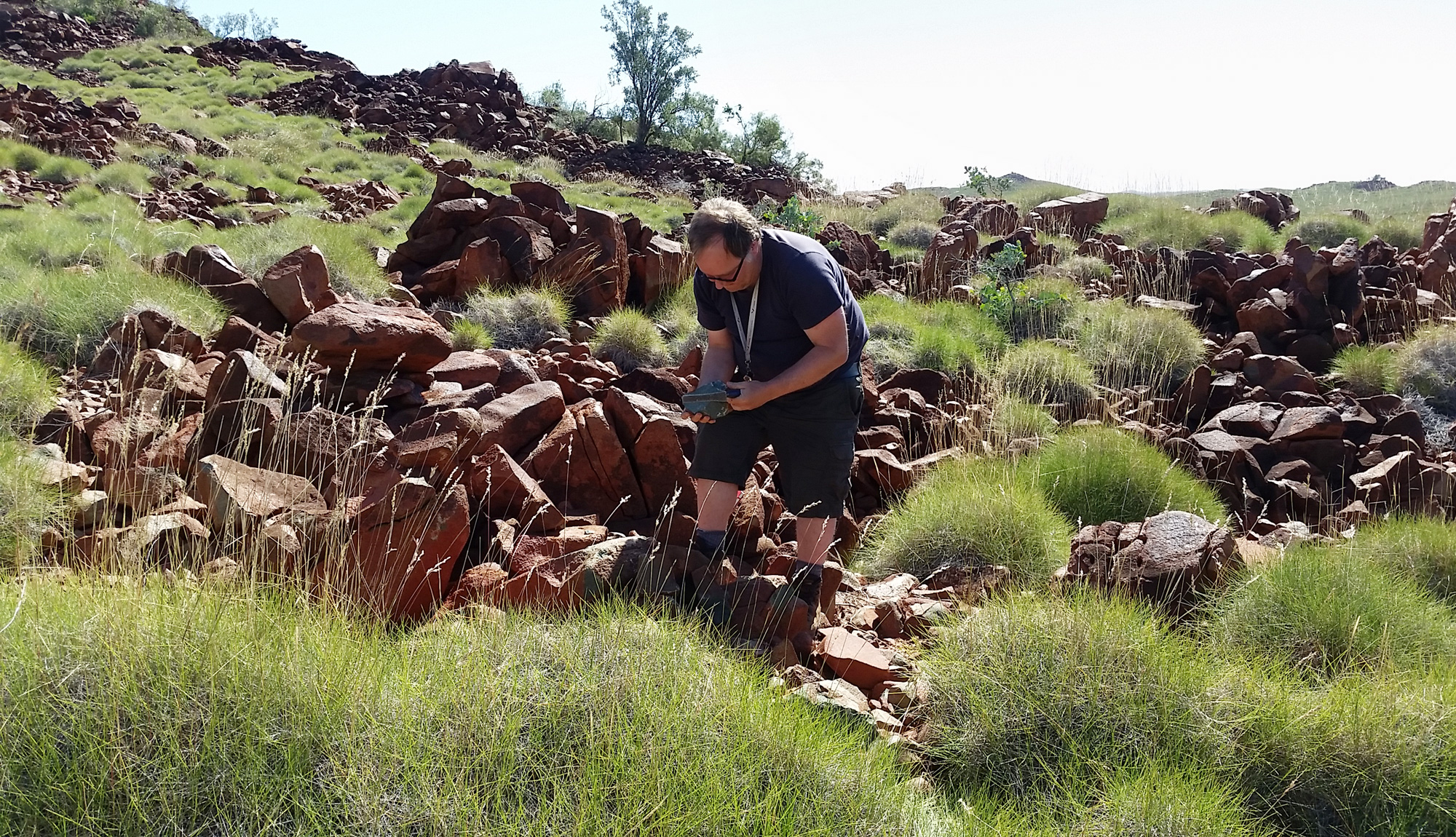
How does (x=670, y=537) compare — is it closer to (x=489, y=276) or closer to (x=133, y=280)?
(x=133, y=280)

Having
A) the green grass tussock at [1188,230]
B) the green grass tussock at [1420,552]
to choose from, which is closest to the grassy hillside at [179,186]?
the green grass tussock at [1420,552]

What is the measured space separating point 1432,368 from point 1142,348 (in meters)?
2.46

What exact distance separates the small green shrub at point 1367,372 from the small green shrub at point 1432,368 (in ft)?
0.22

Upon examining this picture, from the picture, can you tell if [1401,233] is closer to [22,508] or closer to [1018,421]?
[1018,421]

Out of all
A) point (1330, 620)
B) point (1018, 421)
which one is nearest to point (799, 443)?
point (1330, 620)

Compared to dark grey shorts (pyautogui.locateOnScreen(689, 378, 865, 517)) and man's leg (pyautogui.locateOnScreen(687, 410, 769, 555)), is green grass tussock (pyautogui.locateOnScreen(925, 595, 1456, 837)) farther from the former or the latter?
man's leg (pyautogui.locateOnScreen(687, 410, 769, 555))

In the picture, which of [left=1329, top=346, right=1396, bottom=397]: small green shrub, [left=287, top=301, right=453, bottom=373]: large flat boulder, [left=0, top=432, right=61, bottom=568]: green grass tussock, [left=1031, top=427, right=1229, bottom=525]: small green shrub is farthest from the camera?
[left=1329, top=346, right=1396, bottom=397]: small green shrub

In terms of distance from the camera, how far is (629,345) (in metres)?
7.89

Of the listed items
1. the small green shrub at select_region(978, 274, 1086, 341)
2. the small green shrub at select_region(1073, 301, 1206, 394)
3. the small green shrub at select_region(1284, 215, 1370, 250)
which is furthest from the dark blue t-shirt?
the small green shrub at select_region(1284, 215, 1370, 250)

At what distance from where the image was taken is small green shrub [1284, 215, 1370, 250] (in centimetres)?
1592

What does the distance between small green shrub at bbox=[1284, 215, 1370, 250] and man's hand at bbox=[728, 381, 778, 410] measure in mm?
15226

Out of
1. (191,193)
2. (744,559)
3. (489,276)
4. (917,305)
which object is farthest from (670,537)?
(191,193)

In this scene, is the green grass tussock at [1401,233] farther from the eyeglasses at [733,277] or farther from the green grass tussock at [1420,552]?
the eyeglasses at [733,277]

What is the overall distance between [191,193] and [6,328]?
7.55 m
